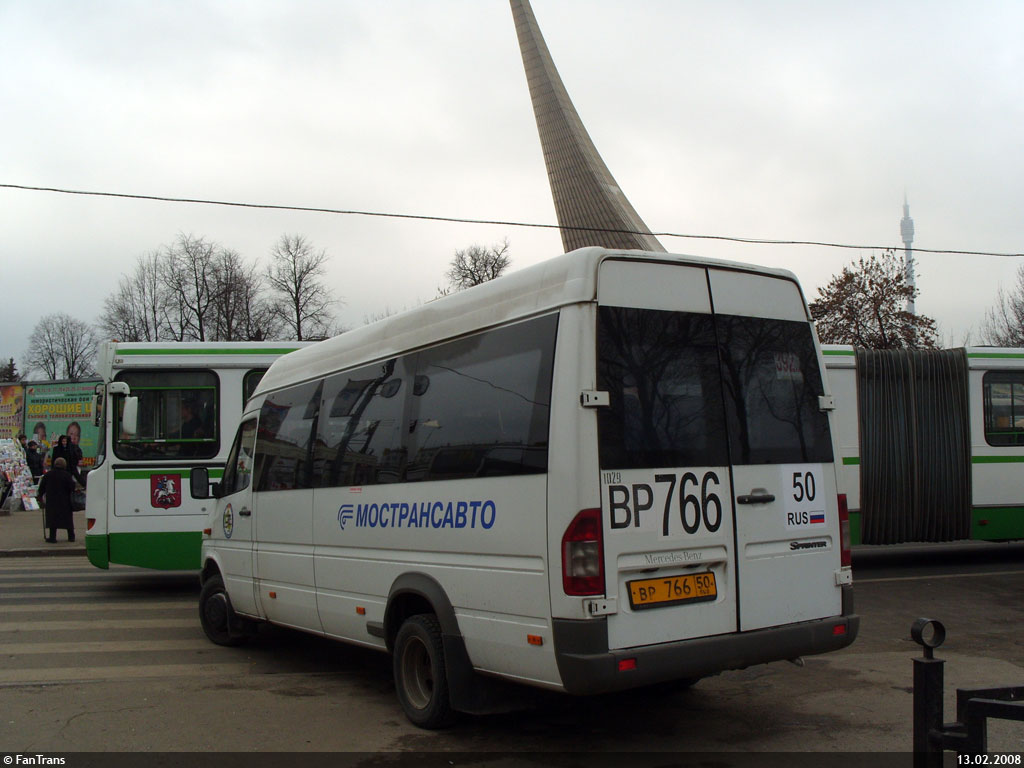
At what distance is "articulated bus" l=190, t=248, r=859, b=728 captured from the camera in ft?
15.5

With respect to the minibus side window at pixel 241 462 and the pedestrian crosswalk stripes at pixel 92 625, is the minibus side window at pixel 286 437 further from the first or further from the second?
the pedestrian crosswalk stripes at pixel 92 625

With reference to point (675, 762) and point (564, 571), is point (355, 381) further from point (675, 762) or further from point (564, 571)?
point (675, 762)

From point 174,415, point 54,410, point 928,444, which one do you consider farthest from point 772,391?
point 54,410

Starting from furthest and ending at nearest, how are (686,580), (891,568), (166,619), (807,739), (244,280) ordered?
(244,280) < (891,568) < (166,619) < (807,739) < (686,580)

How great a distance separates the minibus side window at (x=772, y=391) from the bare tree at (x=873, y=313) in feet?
103

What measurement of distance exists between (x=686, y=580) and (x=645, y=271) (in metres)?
1.72

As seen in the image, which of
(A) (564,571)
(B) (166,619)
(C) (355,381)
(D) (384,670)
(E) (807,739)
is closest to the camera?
(A) (564,571)

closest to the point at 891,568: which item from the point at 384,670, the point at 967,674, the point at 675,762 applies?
the point at 967,674

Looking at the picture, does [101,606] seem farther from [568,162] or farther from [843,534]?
[568,162]

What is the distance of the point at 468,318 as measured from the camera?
575 centimetres

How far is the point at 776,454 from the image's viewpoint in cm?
544

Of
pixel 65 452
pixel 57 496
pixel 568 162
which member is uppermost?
pixel 568 162

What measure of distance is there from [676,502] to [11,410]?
31.1 meters

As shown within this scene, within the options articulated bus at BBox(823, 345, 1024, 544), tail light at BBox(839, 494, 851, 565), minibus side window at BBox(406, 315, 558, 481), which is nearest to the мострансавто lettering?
minibus side window at BBox(406, 315, 558, 481)
